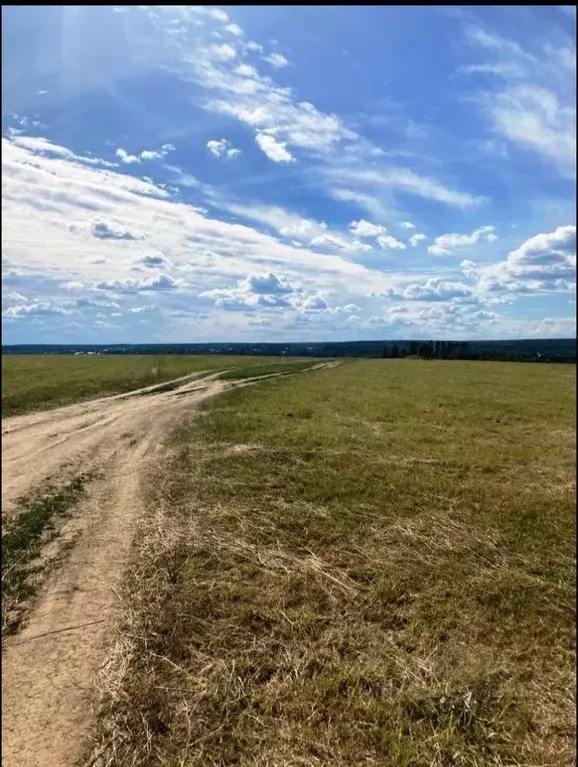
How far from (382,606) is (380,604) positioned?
0.08ft

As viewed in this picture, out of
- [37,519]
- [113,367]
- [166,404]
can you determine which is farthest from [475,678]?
[113,367]

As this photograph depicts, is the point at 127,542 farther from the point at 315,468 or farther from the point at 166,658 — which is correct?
the point at 315,468

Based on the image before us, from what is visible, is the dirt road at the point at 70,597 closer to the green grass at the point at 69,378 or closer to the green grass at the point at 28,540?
the green grass at the point at 28,540

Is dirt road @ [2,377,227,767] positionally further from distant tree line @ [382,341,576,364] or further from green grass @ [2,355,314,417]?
green grass @ [2,355,314,417]

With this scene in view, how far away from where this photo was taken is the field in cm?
285

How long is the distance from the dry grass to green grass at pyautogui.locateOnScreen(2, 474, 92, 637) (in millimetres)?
896

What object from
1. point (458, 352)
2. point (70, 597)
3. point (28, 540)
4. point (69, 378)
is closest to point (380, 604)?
point (458, 352)

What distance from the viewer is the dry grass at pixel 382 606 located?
2.85 metres

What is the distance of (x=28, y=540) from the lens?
5.77m

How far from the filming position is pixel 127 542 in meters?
5.67

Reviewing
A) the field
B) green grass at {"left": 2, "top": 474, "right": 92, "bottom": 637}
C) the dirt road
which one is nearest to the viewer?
the field

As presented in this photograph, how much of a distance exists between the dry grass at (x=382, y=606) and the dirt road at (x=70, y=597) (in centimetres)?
22

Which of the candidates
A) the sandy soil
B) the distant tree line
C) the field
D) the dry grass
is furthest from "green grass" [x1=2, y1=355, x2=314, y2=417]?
the distant tree line

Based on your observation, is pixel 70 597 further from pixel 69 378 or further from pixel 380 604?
pixel 69 378
